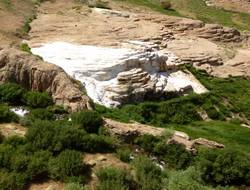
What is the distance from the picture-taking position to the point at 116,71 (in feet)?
91.8

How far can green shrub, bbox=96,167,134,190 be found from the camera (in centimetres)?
1448

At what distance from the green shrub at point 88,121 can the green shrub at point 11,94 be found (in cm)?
356

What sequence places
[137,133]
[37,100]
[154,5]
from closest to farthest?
[137,133], [37,100], [154,5]

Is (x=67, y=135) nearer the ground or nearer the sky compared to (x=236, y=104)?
nearer the sky

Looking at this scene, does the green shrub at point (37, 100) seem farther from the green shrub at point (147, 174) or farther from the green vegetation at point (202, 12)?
the green vegetation at point (202, 12)

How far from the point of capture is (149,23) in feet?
132

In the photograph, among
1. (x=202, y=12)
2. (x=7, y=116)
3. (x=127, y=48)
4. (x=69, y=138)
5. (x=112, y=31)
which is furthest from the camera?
(x=202, y=12)

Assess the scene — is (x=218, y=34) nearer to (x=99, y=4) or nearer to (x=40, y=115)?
(x=99, y=4)

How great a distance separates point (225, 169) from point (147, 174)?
2.72 meters

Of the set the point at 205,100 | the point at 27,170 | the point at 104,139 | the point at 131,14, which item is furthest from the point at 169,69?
the point at 27,170

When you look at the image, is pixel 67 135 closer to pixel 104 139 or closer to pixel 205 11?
pixel 104 139

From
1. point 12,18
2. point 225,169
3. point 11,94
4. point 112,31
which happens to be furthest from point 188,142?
point 12,18

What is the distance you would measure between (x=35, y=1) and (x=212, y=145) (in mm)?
26627

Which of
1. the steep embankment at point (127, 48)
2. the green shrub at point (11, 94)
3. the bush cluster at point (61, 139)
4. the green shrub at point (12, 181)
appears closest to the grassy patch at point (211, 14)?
the steep embankment at point (127, 48)
